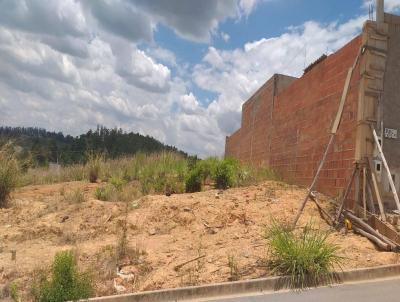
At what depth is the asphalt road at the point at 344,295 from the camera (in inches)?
196

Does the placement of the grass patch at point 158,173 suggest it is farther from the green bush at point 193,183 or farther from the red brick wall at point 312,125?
the red brick wall at point 312,125

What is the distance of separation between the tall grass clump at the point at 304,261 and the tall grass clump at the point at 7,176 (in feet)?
24.9

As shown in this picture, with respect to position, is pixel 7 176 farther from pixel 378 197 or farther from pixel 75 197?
pixel 378 197

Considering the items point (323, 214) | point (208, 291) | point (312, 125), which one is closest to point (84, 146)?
point (312, 125)

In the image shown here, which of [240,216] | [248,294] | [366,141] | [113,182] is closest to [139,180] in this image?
[113,182]

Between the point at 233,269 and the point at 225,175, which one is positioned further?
the point at 225,175

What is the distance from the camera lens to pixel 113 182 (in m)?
12.4

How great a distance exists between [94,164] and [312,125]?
8381 mm

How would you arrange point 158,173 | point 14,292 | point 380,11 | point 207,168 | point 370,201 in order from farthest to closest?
point 158,173 → point 207,168 → point 380,11 → point 370,201 → point 14,292

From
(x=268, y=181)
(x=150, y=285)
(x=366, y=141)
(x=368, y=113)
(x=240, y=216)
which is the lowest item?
(x=150, y=285)

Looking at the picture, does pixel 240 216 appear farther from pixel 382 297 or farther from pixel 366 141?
pixel 382 297

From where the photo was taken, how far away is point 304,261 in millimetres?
5414

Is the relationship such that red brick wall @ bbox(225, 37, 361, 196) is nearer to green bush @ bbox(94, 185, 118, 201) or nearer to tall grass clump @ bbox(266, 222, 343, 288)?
tall grass clump @ bbox(266, 222, 343, 288)

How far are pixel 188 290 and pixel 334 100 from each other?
5.31 m
